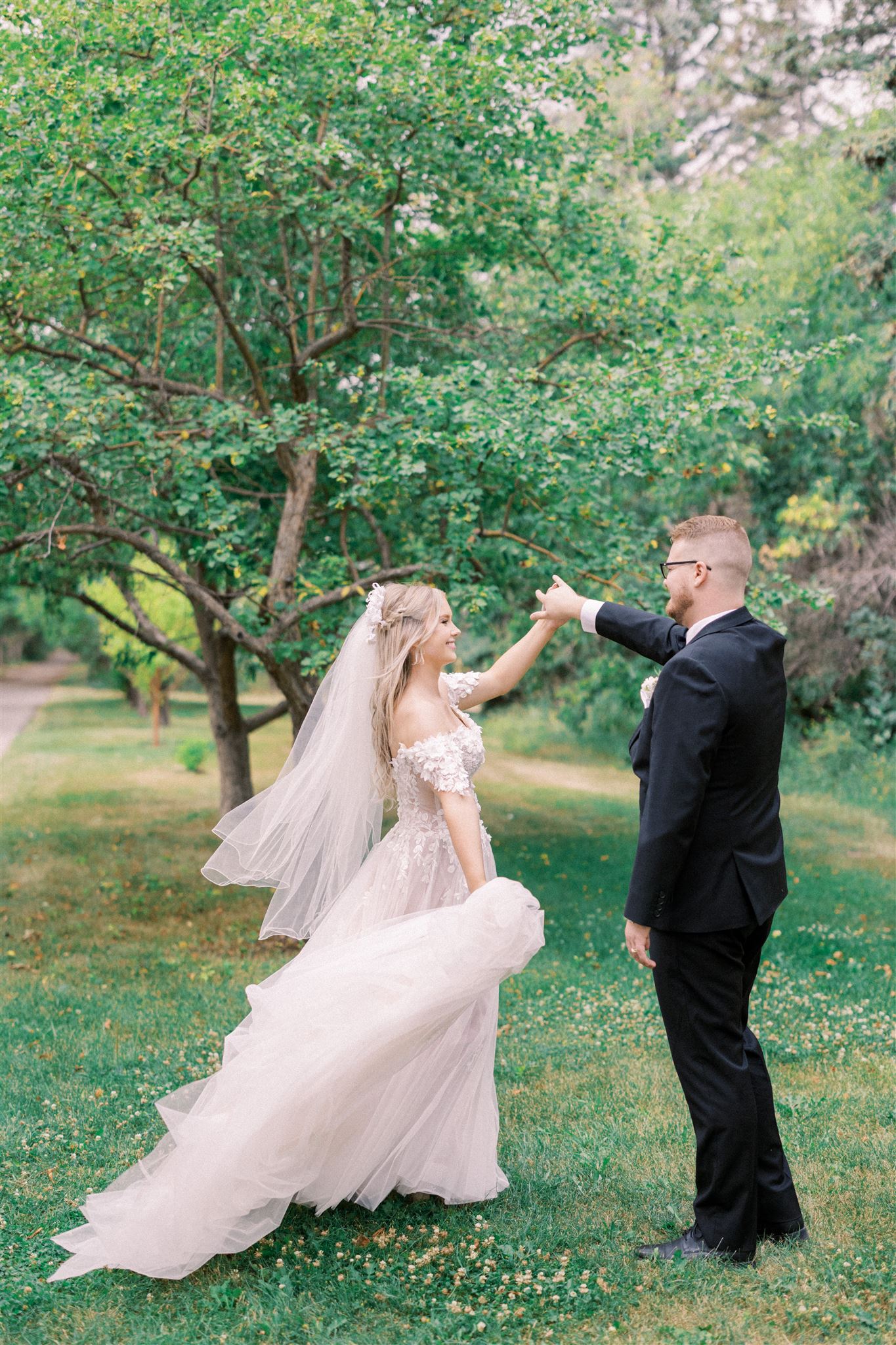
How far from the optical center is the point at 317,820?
15.0 feet

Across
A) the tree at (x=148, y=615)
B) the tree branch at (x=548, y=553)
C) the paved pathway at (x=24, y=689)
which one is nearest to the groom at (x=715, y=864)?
the tree branch at (x=548, y=553)

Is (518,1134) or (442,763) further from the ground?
(442,763)

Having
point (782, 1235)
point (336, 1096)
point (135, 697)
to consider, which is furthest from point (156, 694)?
point (782, 1235)

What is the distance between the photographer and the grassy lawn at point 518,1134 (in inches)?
143

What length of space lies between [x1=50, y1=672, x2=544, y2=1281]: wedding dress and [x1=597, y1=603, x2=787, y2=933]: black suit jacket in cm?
51

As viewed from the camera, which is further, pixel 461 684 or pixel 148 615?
pixel 148 615

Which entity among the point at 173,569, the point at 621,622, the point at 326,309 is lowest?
the point at 621,622

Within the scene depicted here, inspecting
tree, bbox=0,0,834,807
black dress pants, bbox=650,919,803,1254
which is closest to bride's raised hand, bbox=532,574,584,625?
black dress pants, bbox=650,919,803,1254

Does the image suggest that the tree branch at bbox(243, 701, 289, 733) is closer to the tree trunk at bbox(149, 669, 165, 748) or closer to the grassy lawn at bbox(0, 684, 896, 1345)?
the grassy lawn at bbox(0, 684, 896, 1345)

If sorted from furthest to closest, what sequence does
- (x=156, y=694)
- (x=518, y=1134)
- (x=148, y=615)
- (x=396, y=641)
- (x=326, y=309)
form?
(x=156, y=694), (x=148, y=615), (x=326, y=309), (x=518, y=1134), (x=396, y=641)

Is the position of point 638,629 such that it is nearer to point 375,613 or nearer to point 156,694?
point 375,613

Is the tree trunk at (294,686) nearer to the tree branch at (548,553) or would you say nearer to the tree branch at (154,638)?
the tree branch at (154,638)

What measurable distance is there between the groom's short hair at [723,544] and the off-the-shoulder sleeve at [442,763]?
112 cm

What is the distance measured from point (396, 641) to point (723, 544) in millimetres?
1268
